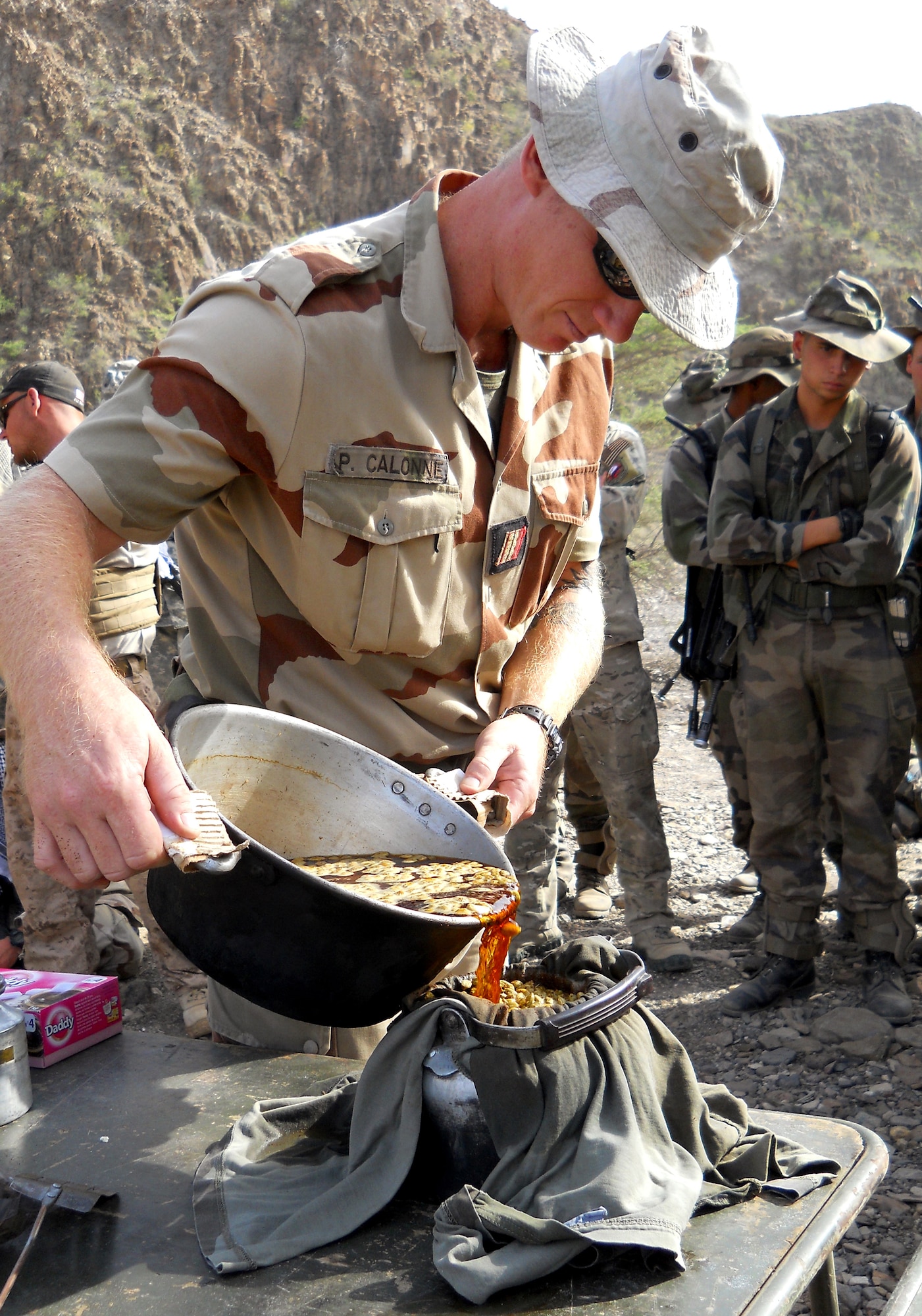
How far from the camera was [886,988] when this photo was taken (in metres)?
4.08

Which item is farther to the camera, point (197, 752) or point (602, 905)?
point (602, 905)

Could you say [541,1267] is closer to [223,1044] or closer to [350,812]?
[350,812]

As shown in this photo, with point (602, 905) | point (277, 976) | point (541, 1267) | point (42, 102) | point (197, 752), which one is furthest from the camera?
point (42, 102)

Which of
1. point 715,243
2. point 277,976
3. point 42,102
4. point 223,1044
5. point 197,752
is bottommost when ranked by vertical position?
point 223,1044

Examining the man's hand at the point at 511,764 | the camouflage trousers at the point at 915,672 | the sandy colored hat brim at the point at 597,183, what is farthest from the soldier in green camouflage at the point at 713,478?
the sandy colored hat brim at the point at 597,183

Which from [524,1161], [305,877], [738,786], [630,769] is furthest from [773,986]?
[305,877]

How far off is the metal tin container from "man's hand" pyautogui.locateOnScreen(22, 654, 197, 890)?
77cm

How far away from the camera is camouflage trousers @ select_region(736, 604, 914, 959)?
13.9 feet

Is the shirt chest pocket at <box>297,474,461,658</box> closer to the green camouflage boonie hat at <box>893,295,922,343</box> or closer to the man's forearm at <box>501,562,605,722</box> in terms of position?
the man's forearm at <box>501,562,605,722</box>

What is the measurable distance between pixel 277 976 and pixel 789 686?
3.23 m

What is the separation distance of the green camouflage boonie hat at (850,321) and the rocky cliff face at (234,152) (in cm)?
1409

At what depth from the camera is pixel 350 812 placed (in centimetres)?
192

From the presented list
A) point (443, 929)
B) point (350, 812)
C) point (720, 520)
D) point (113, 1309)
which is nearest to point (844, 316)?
point (720, 520)

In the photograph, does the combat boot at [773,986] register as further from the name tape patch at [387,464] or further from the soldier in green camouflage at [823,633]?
the name tape patch at [387,464]
